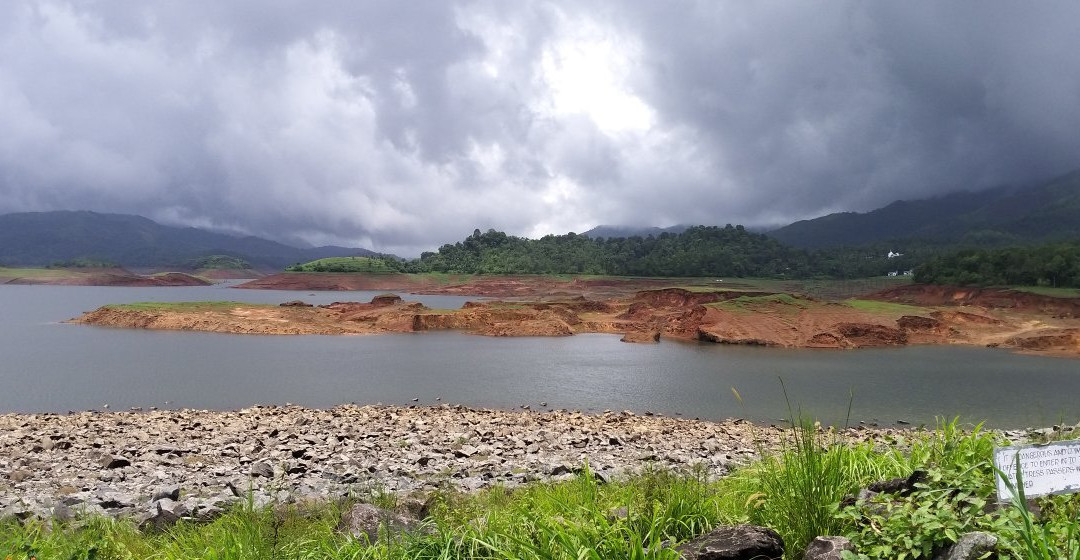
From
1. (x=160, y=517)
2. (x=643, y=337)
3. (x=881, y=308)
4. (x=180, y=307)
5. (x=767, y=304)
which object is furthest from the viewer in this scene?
(x=881, y=308)

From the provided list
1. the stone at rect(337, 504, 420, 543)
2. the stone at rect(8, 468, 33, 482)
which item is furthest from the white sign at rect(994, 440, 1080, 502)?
the stone at rect(8, 468, 33, 482)

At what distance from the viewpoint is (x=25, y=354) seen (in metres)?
28.4

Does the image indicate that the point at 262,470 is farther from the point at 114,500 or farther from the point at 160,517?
the point at 160,517

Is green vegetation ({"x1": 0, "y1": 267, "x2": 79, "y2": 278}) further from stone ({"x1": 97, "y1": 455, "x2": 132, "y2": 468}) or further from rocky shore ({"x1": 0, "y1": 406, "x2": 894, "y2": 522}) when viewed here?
stone ({"x1": 97, "y1": 455, "x2": 132, "y2": 468})

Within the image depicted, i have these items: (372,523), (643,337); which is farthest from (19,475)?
(643,337)

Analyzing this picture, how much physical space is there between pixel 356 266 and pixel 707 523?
117 metres

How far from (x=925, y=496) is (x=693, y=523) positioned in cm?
155

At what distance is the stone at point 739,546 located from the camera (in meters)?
3.80

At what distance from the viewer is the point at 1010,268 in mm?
57406

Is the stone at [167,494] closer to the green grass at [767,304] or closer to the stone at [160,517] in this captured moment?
the stone at [160,517]

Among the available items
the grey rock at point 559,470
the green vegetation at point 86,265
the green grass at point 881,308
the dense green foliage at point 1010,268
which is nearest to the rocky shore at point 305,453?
the grey rock at point 559,470

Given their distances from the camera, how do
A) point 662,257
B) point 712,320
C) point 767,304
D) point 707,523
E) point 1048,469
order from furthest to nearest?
1. point 662,257
2. point 767,304
3. point 712,320
4. point 707,523
5. point 1048,469

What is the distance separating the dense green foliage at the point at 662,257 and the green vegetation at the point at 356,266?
2.58m

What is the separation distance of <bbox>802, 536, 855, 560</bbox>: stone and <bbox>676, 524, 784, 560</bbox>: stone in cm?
25
